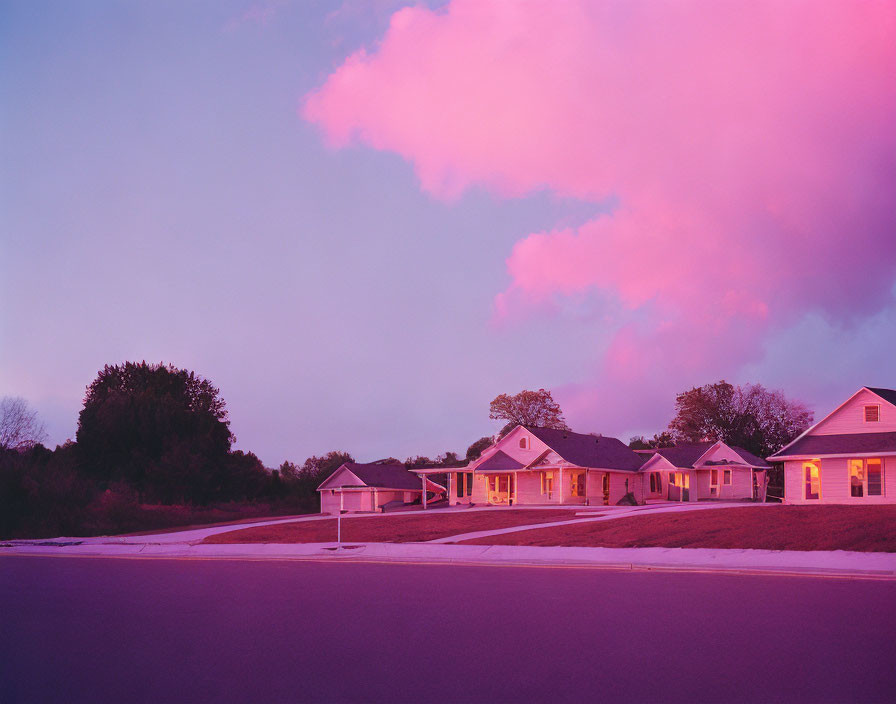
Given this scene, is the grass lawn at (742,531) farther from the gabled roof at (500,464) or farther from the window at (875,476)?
the gabled roof at (500,464)

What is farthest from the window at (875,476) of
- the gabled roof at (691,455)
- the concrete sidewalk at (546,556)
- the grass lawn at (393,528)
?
the concrete sidewalk at (546,556)

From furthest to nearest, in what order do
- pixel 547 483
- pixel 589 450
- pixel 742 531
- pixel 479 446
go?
pixel 479 446, pixel 589 450, pixel 547 483, pixel 742 531

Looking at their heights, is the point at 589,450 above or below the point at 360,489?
above

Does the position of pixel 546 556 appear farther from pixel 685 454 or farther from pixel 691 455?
pixel 691 455

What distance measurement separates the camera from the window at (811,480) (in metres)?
48.1

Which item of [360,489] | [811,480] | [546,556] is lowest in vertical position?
[360,489]

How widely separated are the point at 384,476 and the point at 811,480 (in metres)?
33.3

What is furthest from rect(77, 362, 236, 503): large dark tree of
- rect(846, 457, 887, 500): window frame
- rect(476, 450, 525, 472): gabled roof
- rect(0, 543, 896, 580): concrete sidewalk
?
rect(846, 457, 887, 500): window frame

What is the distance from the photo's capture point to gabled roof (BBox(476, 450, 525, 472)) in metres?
60.8

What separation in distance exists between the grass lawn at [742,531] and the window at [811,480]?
45.2ft

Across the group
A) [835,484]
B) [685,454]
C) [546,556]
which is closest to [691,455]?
[685,454]

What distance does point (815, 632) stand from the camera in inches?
411

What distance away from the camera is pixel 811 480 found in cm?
4856

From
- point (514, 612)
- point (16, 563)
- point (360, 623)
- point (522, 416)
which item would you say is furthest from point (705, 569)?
point (522, 416)
